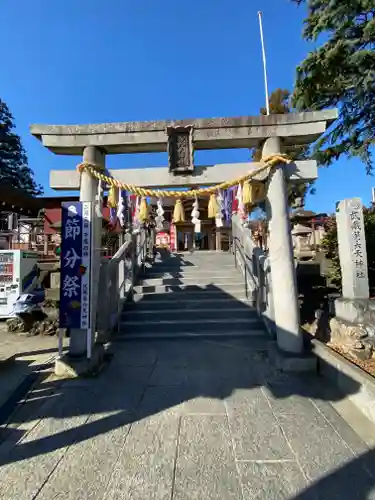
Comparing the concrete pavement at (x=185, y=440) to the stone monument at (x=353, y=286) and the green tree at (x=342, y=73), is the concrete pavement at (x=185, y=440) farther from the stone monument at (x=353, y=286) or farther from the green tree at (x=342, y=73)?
the green tree at (x=342, y=73)

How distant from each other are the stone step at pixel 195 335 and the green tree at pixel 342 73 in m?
9.20

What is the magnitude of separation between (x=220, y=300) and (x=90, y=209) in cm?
435

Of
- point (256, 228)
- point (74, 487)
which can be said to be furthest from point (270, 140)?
point (256, 228)

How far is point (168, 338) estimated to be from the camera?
6.55 m

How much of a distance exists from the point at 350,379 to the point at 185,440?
2366mm

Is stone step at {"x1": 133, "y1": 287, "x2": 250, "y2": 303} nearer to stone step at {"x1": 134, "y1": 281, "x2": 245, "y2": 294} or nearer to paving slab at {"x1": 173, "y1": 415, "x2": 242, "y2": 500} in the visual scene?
stone step at {"x1": 134, "y1": 281, "x2": 245, "y2": 294}

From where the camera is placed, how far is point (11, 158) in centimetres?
2873

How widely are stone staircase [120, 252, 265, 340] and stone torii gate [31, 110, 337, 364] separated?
1.98 m

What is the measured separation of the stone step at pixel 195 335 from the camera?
20.8 ft

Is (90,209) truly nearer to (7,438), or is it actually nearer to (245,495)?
(7,438)

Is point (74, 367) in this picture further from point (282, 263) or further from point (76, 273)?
point (282, 263)

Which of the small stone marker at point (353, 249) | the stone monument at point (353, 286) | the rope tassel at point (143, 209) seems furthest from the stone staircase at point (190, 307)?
the rope tassel at point (143, 209)

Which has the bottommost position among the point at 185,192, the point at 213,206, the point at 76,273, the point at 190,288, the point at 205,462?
the point at 205,462

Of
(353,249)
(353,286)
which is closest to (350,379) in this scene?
(353,286)
